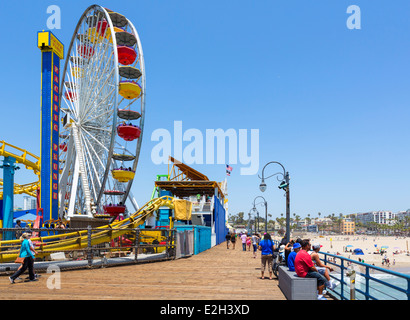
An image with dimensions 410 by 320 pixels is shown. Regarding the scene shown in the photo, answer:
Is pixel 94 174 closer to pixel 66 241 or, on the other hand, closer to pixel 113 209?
pixel 113 209

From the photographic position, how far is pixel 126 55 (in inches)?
1416

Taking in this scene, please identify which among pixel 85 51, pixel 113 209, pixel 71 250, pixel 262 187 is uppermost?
pixel 85 51

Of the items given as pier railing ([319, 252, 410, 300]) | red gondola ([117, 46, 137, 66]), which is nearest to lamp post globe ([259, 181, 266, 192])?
pier railing ([319, 252, 410, 300])

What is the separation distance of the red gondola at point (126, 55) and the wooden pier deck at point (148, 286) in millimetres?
24362

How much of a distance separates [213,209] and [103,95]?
17.2 meters

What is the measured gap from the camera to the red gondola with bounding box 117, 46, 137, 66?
117ft

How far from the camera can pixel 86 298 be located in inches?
388

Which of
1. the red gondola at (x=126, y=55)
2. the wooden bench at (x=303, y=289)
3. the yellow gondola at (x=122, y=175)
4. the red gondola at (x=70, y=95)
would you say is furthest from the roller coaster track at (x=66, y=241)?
the red gondola at (x=70, y=95)

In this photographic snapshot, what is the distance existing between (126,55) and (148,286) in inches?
1103

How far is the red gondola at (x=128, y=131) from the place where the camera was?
3491 cm

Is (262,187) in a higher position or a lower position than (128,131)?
lower

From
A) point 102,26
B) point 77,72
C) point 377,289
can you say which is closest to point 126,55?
point 102,26
